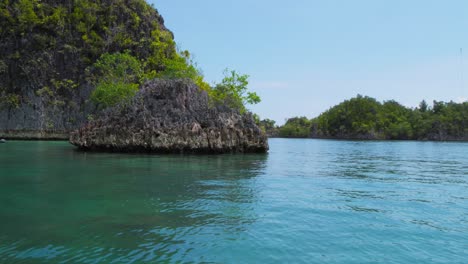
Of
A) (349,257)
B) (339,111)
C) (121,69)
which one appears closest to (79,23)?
(121,69)

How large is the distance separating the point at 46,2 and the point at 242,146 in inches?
2095

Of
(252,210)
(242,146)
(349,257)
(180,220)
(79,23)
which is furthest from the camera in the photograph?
(79,23)

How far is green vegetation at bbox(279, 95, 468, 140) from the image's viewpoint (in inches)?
4338

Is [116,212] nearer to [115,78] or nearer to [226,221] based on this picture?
[226,221]

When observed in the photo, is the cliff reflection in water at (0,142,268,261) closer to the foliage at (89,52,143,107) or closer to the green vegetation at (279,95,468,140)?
the foliage at (89,52,143,107)

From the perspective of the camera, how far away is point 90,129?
98.3ft

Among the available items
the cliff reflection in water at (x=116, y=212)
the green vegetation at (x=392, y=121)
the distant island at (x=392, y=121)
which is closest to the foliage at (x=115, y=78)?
the cliff reflection in water at (x=116, y=212)

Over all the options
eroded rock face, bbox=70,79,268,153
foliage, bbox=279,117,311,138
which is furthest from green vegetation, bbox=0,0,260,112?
foliage, bbox=279,117,311,138

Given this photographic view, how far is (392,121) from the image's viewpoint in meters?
127

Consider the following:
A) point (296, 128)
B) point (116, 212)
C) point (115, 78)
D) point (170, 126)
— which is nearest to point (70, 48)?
point (115, 78)

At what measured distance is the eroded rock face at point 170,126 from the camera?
28094 millimetres

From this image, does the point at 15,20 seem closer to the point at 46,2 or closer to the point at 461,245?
the point at 46,2

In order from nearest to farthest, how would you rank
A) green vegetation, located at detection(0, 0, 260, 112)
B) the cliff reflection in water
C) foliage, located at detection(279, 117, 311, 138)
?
the cliff reflection in water < green vegetation, located at detection(0, 0, 260, 112) < foliage, located at detection(279, 117, 311, 138)

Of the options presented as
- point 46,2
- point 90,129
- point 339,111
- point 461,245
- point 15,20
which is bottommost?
point 461,245
